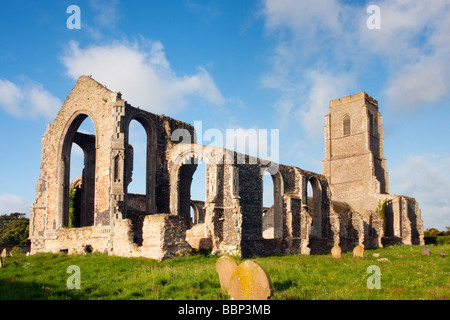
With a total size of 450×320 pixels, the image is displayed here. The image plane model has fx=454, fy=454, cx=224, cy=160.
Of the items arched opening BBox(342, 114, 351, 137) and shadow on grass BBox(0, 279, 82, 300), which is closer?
shadow on grass BBox(0, 279, 82, 300)

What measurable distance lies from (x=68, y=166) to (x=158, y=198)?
5.32 m

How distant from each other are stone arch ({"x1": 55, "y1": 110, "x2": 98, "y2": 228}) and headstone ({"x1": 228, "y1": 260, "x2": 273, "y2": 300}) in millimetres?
14205

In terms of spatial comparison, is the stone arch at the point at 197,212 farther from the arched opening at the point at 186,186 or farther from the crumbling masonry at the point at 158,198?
the arched opening at the point at 186,186

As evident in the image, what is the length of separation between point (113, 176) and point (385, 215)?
1137 inches

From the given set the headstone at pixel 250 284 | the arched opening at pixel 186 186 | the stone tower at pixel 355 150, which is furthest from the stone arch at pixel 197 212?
the headstone at pixel 250 284

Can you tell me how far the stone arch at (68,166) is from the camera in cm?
2289

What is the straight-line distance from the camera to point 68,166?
23.7m

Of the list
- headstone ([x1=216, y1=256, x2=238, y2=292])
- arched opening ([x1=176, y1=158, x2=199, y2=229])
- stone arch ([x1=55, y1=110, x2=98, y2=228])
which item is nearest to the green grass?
headstone ([x1=216, y1=256, x2=238, y2=292])

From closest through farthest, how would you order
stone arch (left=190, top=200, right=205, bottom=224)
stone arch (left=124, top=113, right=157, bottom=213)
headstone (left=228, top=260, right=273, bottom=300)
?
headstone (left=228, top=260, right=273, bottom=300) → stone arch (left=124, top=113, right=157, bottom=213) → stone arch (left=190, top=200, right=205, bottom=224)

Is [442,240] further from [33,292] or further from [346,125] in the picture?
[33,292]

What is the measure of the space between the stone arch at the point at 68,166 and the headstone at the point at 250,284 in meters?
14.2

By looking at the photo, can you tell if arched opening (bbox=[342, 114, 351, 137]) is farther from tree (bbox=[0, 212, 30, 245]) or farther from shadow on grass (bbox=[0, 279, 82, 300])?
shadow on grass (bbox=[0, 279, 82, 300])

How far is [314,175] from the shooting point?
88.3 feet

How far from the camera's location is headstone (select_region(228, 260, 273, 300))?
894 centimetres
